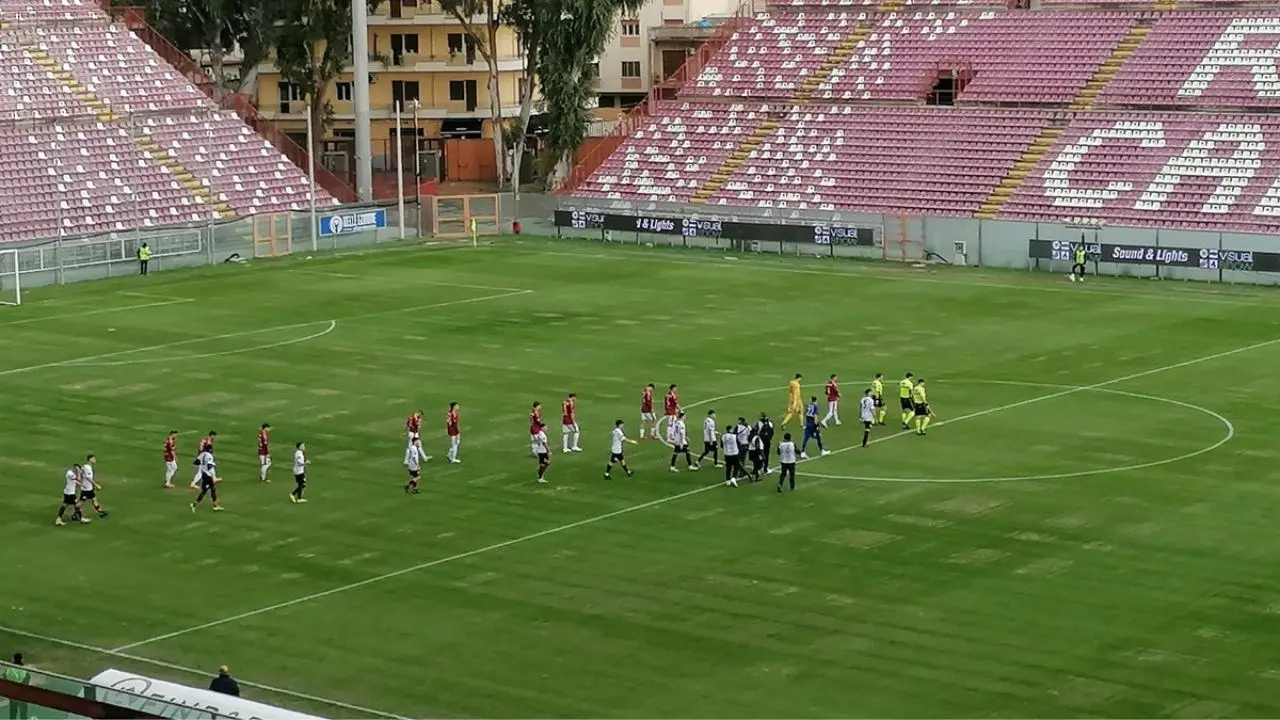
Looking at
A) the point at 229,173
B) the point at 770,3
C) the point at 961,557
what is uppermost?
the point at 770,3

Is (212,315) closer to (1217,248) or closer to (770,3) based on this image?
(1217,248)

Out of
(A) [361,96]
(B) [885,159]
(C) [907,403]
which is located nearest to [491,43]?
(A) [361,96]

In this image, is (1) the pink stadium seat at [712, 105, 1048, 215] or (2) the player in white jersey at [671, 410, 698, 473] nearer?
(2) the player in white jersey at [671, 410, 698, 473]

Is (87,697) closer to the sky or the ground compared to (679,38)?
closer to the ground

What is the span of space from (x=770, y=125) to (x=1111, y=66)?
Answer: 50.9 ft

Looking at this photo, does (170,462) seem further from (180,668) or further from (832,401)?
(832,401)

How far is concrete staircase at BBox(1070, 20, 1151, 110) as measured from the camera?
298 feet

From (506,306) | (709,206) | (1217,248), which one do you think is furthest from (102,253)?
(1217,248)

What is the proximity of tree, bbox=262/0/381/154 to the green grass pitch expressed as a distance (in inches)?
1543

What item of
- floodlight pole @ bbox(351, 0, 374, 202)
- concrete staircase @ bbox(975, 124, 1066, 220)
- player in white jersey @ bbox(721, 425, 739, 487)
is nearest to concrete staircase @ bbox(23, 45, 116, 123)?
floodlight pole @ bbox(351, 0, 374, 202)

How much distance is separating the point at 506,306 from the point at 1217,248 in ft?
83.2

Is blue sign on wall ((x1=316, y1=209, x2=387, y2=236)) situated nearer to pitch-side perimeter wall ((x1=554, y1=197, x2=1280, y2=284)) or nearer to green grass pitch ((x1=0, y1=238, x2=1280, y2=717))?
pitch-side perimeter wall ((x1=554, y1=197, x2=1280, y2=284))

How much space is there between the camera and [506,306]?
72250 millimetres

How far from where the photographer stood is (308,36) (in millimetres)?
109438
